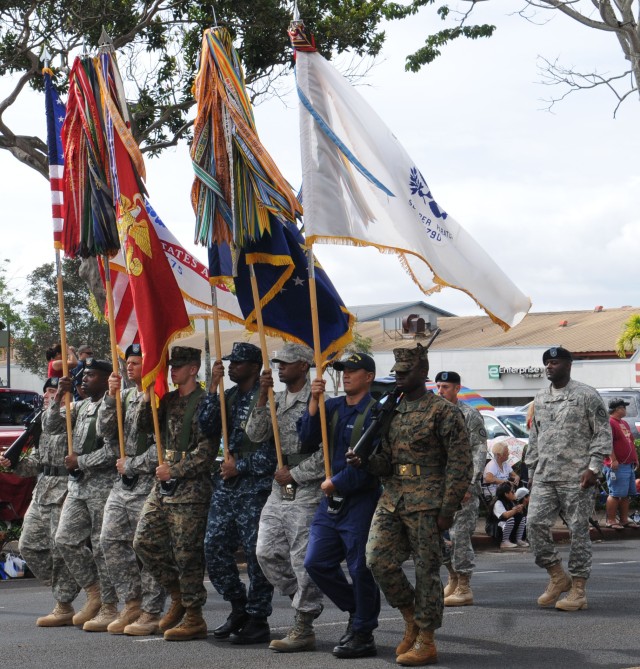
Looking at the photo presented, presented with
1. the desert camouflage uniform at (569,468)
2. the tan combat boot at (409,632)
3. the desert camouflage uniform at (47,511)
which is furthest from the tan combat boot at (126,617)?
the desert camouflage uniform at (569,468)

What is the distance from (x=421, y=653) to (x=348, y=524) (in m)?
0.93

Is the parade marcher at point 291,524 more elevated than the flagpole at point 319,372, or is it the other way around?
the flagpole at point 319,372

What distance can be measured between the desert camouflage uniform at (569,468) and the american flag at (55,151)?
4.21m

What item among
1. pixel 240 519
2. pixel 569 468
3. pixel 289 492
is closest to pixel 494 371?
pixel 569 468

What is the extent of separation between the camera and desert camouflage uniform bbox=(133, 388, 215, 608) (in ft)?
28.2

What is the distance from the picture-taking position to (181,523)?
862 centimetres

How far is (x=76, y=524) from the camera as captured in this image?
949 centimetres

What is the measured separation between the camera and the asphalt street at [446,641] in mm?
7681

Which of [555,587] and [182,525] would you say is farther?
[555,587]

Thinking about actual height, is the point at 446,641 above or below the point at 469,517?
below

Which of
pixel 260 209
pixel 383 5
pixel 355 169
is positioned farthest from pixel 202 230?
pixel 383 5

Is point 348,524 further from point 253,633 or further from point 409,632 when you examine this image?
point 253,633

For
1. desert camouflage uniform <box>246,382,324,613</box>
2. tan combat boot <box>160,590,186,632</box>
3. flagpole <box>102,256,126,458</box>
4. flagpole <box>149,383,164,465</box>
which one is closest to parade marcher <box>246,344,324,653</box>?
desert camouflage uniform <box>246,382,324,613</box>

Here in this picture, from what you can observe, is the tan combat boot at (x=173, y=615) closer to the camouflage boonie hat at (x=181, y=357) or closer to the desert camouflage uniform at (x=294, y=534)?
the desert camouflage uniform at (x=294, y=534)
